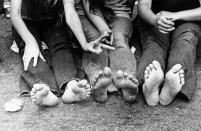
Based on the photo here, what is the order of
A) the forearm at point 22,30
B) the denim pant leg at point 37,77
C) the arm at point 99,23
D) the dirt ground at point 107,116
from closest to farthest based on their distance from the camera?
the dirt ground at point 107,116 < the denim pant leg at point 37,77 < the forearm at point 22,30 < the arm at point 99,23

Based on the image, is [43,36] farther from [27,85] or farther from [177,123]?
[177,123]

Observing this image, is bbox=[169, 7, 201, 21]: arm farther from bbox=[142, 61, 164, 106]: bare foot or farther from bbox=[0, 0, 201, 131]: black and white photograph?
bbox=[142, 61, 164, 106]: bare foot

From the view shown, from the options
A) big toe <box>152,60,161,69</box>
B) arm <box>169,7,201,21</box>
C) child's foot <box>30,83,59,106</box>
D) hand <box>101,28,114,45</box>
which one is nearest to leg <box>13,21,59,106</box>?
child's foot <box>30,83,59,106</box>

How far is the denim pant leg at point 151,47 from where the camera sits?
1823mm

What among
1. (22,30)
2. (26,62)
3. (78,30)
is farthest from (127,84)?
(22,30)

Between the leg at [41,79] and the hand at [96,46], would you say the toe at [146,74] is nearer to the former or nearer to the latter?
the hand at [96,46]

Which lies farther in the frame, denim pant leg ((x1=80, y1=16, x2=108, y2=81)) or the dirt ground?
denim pant leg ((x1=80, y1=16, x2=108, y2=81))

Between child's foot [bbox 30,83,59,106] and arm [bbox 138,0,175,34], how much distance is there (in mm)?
631

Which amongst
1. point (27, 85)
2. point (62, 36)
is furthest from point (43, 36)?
point (27, 85)

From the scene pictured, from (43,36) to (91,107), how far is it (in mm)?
620

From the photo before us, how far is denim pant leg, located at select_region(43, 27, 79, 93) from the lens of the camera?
183 cm

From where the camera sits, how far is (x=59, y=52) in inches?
78.3

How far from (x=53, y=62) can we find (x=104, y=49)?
0.27 meters

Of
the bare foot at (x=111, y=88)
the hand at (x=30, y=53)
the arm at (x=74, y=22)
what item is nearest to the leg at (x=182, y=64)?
the bare foot at (x=111, y=88)
